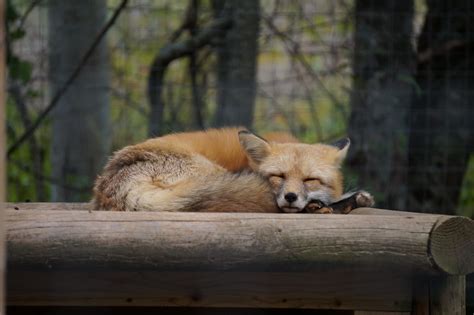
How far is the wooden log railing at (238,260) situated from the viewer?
2.18 meters

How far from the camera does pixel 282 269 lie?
2.25 metres

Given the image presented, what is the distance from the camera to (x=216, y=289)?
240 centimetres

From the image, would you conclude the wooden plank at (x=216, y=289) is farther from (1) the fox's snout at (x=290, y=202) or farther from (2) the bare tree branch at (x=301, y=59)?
(2) the bare tree branch at (x=301, y=59)

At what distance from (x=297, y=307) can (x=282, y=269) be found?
0.81 ft

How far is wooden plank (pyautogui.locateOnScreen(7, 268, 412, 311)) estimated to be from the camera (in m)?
2.37

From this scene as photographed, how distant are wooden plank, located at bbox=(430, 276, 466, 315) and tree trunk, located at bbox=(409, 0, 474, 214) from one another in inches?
106

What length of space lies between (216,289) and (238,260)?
23cm

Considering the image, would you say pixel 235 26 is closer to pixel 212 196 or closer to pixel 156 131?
pixel 156 131

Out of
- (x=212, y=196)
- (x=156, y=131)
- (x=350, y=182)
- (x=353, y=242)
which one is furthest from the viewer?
(x=156, y=131)

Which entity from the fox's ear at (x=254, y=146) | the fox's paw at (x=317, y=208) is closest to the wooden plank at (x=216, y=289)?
the fox's paw at (x=317, y=208)

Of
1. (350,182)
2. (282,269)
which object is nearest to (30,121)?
(350,182)

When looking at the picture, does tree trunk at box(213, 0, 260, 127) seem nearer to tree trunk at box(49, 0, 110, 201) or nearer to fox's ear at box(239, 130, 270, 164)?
tree trunk at box(49, 0, 110, 201)

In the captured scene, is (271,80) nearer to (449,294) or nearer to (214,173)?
(214,173)

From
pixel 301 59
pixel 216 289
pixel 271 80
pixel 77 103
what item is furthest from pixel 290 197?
pixel 77 103
